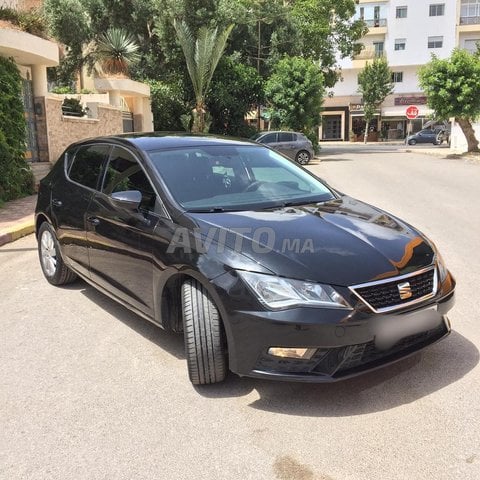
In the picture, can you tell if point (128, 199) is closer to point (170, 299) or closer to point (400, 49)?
point (170, 299)

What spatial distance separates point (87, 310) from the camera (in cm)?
495

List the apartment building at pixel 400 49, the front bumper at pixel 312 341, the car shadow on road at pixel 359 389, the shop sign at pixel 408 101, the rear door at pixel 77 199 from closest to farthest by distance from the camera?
the front bumper at pixel 312 341 → the car shadow on road at pixel 359 389 → the rear door at pixel 77 199 → the apartment building at pixel 400 49 → the shop sign at pixel 408 101

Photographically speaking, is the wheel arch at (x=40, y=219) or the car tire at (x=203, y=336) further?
the wheel arch at (x=40, y=219)

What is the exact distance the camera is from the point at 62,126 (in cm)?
1435

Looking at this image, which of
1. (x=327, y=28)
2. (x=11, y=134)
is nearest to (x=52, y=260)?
(x=11, y=134)

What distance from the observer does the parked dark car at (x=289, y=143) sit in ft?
73.2

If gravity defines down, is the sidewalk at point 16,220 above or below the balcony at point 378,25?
below

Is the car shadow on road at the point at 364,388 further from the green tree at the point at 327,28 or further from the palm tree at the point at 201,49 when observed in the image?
the green tree at the point at 327,28

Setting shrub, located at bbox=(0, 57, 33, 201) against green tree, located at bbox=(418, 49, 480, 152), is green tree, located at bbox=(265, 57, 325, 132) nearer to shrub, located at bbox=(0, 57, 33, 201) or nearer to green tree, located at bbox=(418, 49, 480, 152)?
green tree, located at bbox=(418, 49, 480, 152)

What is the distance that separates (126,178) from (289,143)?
1905 cm

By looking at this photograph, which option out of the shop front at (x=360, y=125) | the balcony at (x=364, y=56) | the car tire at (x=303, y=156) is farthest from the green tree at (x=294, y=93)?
the balcony at (x=364, y=56)

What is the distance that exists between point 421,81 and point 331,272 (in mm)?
24712

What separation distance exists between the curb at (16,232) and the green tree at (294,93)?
19543mm

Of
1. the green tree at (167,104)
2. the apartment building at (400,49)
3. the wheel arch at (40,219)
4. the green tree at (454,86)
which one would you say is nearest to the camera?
the wheel arch at (40,219)
